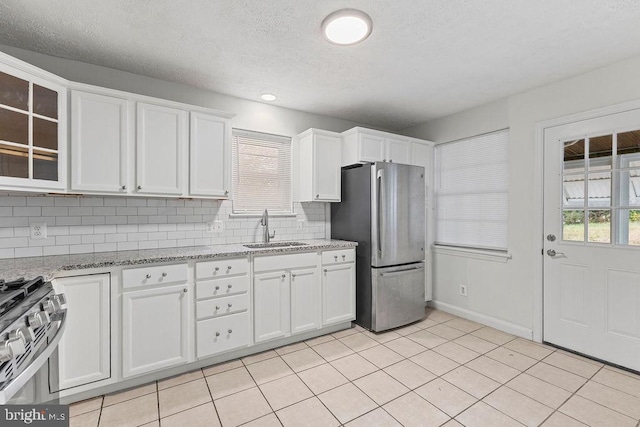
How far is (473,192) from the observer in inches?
140

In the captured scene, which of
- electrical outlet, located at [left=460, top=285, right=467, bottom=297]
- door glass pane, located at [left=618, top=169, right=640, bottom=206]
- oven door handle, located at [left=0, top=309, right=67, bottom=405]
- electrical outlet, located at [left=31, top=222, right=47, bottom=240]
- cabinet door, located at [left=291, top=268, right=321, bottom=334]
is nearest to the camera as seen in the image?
oven door handle, located at [left=0, top=309, right=67, bottom=405]

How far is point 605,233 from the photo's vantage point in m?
2.50

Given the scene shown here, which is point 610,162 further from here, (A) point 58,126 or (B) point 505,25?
(A) point 58,126

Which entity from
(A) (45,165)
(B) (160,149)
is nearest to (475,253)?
(B) (160,149)

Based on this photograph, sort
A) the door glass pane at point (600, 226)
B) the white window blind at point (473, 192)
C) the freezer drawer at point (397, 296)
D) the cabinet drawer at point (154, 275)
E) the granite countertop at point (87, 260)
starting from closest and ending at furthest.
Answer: the granite countertop at point (87, 260) → the cabinet drawer at point (154, 275) → the door glass pane at point (600, 226) → the freezer drawer at point (397, 296) → the white window blind at point (473, 192)

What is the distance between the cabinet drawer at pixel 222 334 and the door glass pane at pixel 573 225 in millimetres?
2969

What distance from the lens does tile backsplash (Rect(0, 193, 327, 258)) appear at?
2160 mm

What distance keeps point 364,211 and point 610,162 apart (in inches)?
82.8

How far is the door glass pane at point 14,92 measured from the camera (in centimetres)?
175

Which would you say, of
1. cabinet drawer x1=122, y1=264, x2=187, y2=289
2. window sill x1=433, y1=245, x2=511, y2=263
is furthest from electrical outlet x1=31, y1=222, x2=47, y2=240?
window sill x1=433, y1=245, x2=511, y2=263

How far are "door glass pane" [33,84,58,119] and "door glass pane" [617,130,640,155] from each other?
427 cm

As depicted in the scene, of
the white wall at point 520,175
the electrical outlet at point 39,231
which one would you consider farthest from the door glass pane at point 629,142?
the electrical outlet at point 39,231

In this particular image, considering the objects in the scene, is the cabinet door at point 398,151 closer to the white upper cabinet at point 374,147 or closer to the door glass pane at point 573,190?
the white upper cabinet at point 374,147

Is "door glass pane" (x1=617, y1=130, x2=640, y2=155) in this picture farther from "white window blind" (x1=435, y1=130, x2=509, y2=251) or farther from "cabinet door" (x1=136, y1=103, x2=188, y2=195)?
"cabinet door" (x1=136, y1=103, x2=188, y2=195)
